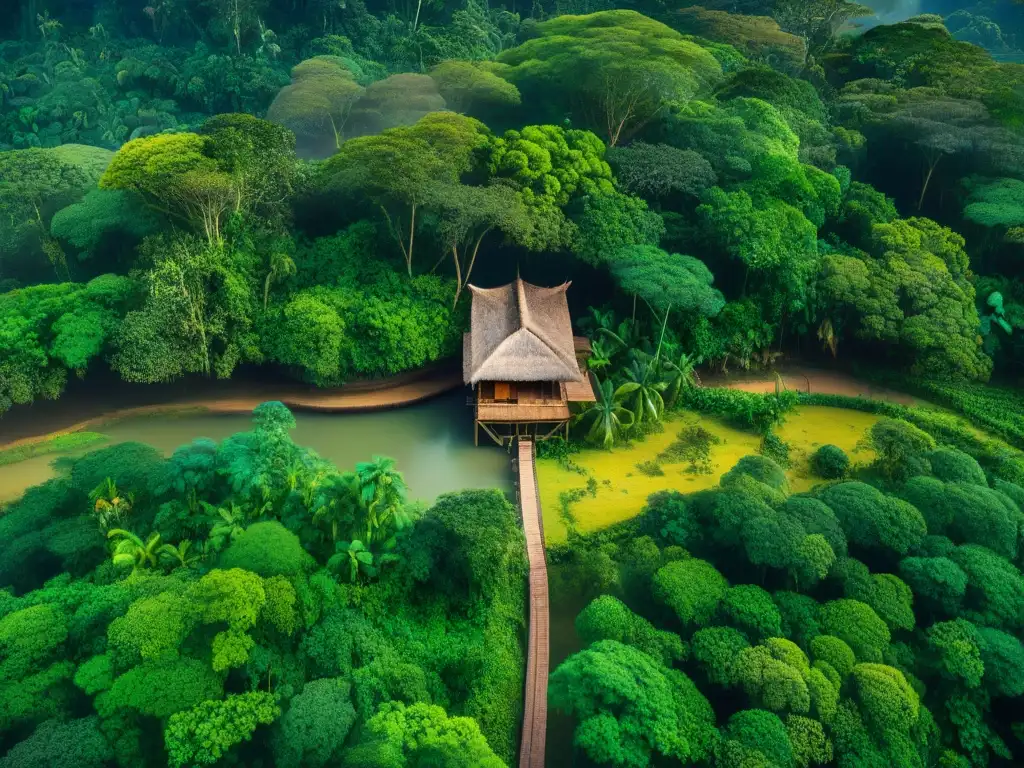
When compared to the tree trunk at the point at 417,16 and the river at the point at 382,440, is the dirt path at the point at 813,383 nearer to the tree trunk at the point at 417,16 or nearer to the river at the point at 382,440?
the river at the point at 382,440

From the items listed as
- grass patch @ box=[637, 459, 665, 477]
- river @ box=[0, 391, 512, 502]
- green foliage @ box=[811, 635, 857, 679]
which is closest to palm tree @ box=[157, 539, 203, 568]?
river @ box=[0, 391, 512, 502]

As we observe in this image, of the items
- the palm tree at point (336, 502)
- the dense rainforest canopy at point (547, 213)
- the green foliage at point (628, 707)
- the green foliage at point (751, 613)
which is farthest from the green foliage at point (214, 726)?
the dense rainforest canopy at point (547, 213)

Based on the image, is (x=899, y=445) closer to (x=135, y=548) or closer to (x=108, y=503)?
(x=135, y=548)

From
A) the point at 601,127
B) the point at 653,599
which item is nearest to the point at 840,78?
the point at 601,127

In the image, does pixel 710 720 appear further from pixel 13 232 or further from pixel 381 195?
pixel 13 232

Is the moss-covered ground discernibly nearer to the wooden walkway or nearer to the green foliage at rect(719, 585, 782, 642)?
the wooden walkway
